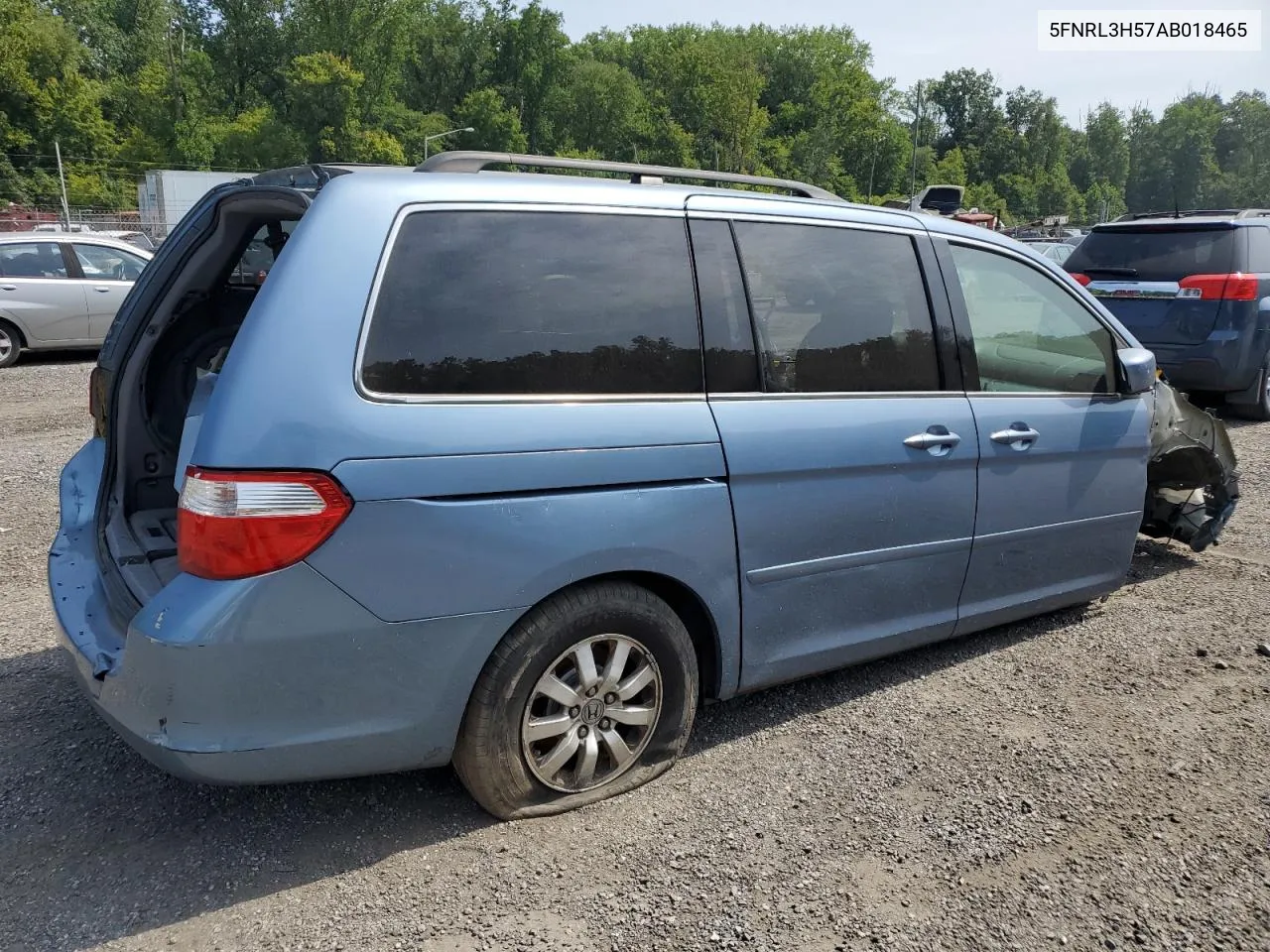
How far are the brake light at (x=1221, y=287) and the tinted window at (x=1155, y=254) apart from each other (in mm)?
78

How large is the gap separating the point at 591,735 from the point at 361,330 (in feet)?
4.34

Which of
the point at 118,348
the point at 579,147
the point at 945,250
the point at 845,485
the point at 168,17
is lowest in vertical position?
the point at 845,485

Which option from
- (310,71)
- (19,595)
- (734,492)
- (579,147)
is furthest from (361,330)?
(579,147)

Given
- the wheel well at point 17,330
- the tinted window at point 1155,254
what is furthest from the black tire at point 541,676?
the wheel well at point 17,330

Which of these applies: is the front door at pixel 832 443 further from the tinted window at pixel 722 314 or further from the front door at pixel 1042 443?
the front door at pixel 1042 443

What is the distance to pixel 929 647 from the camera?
4.25 metres

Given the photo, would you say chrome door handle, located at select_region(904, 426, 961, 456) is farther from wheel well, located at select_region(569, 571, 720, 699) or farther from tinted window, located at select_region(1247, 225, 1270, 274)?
tinted window, located at select_region(1247, 225, 1270, 274)

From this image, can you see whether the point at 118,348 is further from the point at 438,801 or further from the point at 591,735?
the point at 591,735

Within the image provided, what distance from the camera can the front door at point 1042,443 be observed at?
382 cm

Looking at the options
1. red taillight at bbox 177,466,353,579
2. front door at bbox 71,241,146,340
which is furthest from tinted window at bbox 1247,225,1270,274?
front door at bbox 71,241,146,340

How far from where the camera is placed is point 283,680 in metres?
2.41

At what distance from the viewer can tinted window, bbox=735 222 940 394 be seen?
325cm

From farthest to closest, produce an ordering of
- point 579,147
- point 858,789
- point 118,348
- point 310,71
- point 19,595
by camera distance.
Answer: point 579,147
point 310,71
point 19,595
point 118,348
point 858,789

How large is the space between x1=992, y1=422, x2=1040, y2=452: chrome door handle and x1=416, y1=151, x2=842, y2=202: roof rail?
3.56 ft
